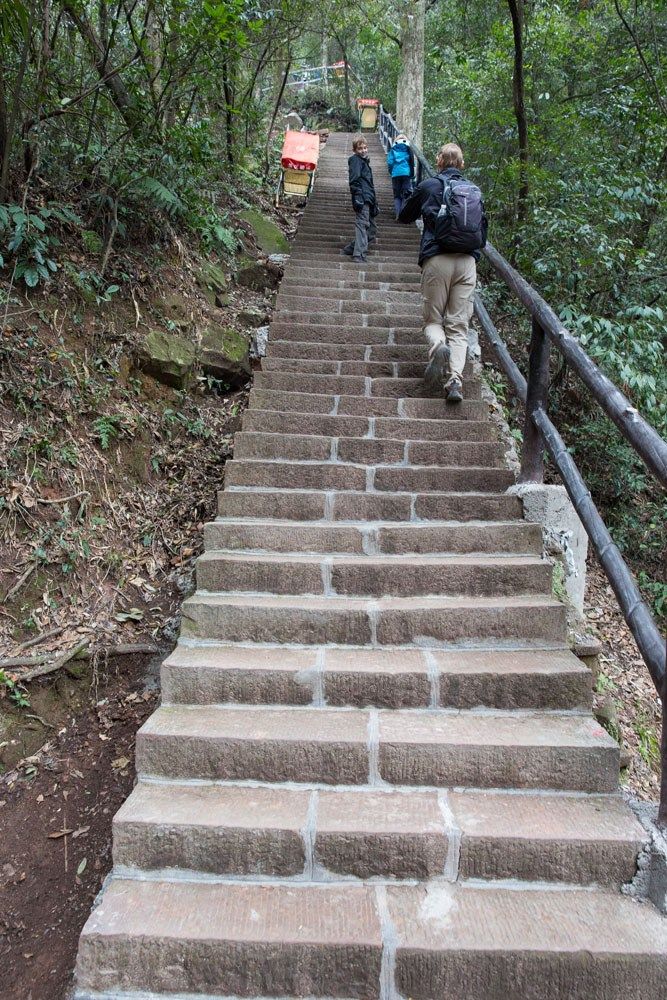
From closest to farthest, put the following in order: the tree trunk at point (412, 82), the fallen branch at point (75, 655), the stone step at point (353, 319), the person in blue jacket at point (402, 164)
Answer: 1. the fallen branch at point (75, 655)
2. the stone step at point (353, 319)
3. the person in blue jacket at point (402, 164)
4. the tree trunk at point (412, 82)

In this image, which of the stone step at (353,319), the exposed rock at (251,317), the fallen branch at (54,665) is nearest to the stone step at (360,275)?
the exposed rock at (251,317)

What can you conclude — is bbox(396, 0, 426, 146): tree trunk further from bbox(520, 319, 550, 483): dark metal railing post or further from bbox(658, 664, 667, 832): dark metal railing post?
bbox(658, 664, 667, 832): dark metal railing post

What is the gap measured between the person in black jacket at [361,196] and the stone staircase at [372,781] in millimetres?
4627

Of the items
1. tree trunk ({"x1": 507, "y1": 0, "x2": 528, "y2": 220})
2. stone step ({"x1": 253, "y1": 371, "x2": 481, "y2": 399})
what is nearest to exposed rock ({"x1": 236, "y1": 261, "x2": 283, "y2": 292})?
stone step ({"x1": 253, "y1": 371, "x2": 481, "y2": 399})

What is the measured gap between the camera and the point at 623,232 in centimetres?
622

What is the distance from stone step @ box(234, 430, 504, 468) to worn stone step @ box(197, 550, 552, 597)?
976 millimetres

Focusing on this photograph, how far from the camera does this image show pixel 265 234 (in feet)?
24.9

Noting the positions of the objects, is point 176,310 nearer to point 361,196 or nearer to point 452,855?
point 361,196

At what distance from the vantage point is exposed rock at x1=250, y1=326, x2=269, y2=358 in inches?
203

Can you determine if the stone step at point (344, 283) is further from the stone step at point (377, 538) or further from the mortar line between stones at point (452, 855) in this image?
the mortar line between stones at point (452, 855)

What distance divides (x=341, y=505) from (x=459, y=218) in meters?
2.15

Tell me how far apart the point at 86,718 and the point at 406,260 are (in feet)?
20.5

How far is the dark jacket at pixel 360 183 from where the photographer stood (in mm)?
6957

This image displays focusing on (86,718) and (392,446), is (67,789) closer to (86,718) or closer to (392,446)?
(86,718)
